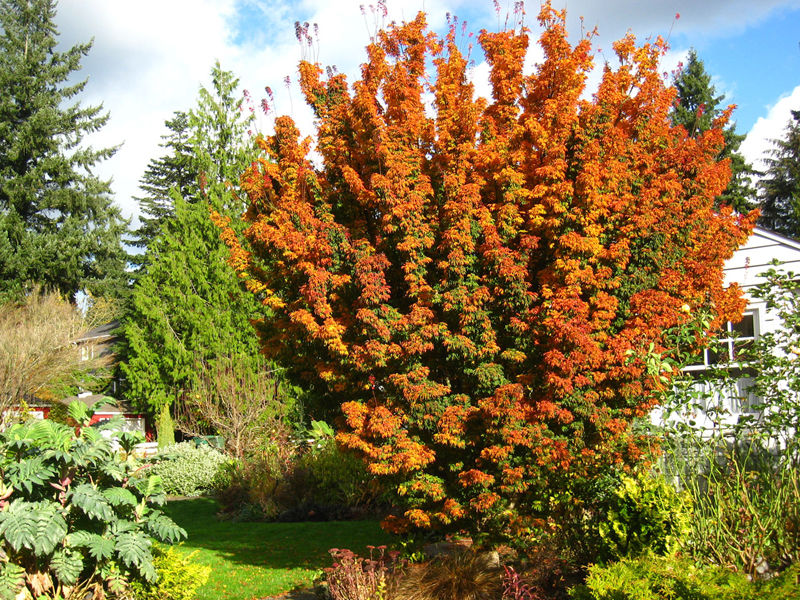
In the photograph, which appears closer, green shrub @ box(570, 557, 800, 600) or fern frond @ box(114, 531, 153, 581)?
green shrub @ box(570, 557, 800, 600)

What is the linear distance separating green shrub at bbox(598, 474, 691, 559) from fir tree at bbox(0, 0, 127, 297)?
1081 inches

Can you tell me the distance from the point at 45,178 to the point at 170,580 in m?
28.7

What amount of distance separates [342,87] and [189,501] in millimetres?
11297

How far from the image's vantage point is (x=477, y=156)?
6.91 meters

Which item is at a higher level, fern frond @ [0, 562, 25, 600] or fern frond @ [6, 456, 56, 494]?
fern frond @ [6, 456, 56, 494]

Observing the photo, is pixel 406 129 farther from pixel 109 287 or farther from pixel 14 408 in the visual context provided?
pixel 109 287

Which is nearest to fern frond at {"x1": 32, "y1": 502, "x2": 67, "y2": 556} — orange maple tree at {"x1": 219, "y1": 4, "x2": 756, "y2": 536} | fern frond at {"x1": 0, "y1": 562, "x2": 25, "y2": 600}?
fern frond at {"x1": 0, "y1": 562, "x2": 25, "y2": 600}

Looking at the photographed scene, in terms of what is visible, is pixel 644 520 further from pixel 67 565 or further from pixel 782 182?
pixel 782 182

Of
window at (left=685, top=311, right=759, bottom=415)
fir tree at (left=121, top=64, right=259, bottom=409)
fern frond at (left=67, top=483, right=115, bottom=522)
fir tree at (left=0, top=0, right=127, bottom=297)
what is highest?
fir tree at (left=0, top=0, right=127, bottom=297)

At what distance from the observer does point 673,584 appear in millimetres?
4055

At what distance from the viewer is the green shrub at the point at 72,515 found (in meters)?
5.06

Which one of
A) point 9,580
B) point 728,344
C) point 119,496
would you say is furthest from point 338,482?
point 9,580

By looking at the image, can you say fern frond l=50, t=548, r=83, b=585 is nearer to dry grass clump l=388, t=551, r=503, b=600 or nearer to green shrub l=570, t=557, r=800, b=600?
dry grass clump l=388, t=551, r=503, b=600

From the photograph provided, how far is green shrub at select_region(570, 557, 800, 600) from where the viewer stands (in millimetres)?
3721
